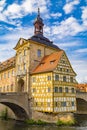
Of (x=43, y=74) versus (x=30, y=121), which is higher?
(x=43, y=74)

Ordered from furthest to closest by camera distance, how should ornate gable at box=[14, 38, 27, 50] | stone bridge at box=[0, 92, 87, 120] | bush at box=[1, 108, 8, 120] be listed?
bush at box=[1, 108, 8, 120] < ornate gable at box=[14, 38, 27, 50] < stone bridge at box=[0, 92, 87, 120]

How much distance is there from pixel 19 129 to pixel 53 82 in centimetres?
791

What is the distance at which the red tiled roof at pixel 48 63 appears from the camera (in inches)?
1271

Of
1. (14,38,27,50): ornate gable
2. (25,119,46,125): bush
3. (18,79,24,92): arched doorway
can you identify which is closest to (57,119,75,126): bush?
(25,119,46,125): bush

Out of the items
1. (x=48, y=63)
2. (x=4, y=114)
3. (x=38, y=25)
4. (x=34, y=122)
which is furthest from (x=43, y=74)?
(x=4, y=114)

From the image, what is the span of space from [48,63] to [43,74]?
2103 mm

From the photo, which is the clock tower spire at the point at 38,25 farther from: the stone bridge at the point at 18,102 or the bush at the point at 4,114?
the bush at the point at 4,114

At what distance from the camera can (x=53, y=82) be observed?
3106 centimetres

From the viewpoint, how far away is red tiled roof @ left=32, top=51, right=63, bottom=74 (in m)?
32.3

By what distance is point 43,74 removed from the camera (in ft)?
108

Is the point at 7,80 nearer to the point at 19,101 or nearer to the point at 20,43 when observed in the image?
the point at 20,43

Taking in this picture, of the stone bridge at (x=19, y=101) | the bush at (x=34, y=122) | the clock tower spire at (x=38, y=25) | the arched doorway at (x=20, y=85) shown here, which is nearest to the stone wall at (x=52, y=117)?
the bush at (x=34, y=122)

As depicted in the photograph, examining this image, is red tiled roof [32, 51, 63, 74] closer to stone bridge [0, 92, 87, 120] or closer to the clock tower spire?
stone bridge [0, 92, 87, 120]

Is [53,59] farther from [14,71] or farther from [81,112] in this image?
[81,112]
